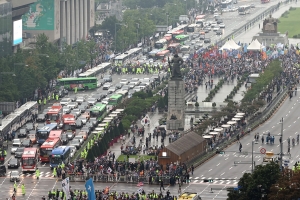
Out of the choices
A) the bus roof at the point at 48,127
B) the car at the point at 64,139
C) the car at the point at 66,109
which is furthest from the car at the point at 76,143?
the car at the point at 66,109

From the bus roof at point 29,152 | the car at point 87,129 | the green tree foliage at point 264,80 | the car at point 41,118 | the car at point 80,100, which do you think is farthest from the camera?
the car at point 80,100

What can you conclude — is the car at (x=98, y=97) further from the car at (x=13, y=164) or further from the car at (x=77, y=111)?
the car at (x=13, y=164)

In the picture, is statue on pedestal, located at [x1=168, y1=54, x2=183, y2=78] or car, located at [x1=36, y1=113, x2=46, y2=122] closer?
statue on pedestal, located at [x1=168, y1=54, x2=183, y2=78]

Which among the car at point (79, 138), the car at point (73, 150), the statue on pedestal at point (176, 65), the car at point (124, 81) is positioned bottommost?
the car at point (73, 150)

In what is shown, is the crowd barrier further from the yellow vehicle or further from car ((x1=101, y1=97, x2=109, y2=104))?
car ((x1=101, y1=97, x2=109, y2=104))

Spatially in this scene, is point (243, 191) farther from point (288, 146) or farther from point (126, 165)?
point (288, 146)

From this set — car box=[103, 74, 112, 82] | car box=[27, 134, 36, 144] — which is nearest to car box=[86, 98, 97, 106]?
car box=[103, 74, 112, 82]
